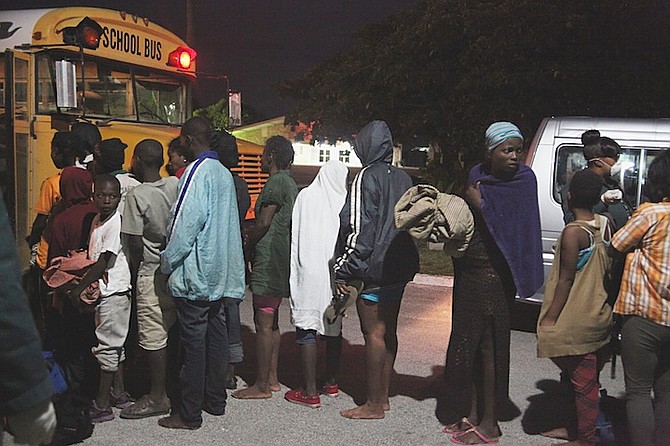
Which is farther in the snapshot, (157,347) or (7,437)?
(157,347)

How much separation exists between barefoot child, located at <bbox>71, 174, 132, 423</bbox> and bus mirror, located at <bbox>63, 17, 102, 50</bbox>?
2842 millimetres

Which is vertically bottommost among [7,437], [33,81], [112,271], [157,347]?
[7,437]

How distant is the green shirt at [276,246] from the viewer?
5.35 metres

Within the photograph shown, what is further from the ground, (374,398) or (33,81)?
(33,81)

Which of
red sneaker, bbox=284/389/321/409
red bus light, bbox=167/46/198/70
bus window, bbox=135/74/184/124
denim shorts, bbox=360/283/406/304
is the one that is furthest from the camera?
red bus light, bbox=167/46/198/70

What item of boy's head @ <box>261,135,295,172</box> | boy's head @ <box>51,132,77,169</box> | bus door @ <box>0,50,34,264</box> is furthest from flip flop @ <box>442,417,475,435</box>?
bus door @ <box>0,50,34,264</box>

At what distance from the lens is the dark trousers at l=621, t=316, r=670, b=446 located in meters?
3.90

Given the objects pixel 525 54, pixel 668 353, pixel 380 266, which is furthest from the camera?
pixel 525 54

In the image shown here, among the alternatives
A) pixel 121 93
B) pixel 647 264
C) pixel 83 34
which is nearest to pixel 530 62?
pixel 121 93

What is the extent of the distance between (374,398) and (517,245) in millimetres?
1479

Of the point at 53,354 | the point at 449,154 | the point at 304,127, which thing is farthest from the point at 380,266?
the point at 304,127

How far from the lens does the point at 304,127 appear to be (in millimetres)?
26938

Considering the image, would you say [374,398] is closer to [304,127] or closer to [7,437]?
[7,437]

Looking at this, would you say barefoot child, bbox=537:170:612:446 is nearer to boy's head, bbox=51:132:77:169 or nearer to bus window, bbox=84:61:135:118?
boy's head, bbox=51:132:77:169
